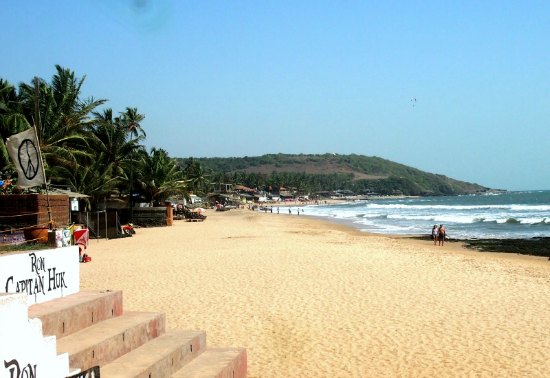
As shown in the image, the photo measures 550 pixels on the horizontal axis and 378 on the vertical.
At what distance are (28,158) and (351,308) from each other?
6.80 m

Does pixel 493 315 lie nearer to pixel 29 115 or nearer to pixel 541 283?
pixel 541 283

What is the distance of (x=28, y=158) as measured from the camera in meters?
6.35

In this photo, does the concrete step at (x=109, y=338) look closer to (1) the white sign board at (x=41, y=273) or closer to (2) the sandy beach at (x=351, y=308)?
(1) the white sign board at (x=41, y=273)

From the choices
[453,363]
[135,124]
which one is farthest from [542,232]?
[453,363]

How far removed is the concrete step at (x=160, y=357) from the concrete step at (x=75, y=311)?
1.74 ft

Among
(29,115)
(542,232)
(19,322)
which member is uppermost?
(29,115)

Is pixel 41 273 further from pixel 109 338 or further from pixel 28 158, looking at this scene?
pixel 28 158

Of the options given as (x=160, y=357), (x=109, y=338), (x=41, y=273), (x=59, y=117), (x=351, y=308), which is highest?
(x=59, y=117)

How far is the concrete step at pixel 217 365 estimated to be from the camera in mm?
5504

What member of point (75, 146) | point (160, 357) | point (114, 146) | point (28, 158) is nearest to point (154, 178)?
point (114, 146)

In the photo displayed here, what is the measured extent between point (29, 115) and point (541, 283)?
74.1 feet

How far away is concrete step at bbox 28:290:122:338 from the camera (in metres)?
4.88

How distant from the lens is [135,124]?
4525cm

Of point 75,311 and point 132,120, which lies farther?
point 132,120
